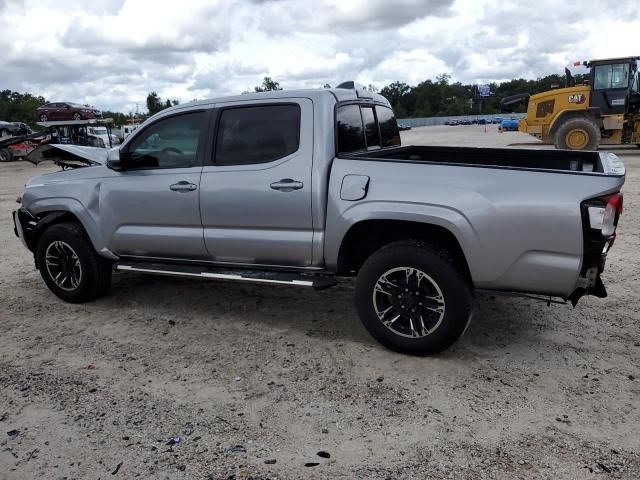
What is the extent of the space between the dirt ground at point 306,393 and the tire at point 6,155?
2463 cm

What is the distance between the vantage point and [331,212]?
407cm

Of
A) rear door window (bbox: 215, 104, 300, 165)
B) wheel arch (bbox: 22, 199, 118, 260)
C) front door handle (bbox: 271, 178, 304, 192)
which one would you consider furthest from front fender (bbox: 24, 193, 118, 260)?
front door handle (bbox: 271, 178, 304, 192)

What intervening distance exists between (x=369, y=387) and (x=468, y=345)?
99cm

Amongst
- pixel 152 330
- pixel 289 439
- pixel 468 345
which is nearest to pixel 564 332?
pixel 468 345

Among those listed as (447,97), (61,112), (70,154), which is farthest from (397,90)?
(70,154)

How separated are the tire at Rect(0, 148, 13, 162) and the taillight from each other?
2842cm

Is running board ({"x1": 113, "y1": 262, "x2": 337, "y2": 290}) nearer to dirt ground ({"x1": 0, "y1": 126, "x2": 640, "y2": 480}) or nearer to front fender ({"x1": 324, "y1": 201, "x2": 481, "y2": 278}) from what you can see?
front fender ({"x1": 324, "y1": 201, "x2": 481, "y2": 278})

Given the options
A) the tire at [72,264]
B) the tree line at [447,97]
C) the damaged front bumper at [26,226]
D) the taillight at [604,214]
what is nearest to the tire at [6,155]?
the damaged front bumper at [26,226]

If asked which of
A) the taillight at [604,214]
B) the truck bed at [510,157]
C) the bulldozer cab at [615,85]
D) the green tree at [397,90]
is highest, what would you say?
the green tree at [397,90]

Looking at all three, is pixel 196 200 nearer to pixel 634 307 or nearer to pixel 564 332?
pixel 564 332

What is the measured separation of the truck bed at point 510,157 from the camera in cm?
429

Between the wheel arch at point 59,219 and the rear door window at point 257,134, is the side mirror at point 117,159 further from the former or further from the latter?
the rear door window at point 257,134

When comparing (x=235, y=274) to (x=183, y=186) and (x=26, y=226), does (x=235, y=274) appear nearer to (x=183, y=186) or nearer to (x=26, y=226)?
(x=183, y=186)

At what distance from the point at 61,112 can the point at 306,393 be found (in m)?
32.9
